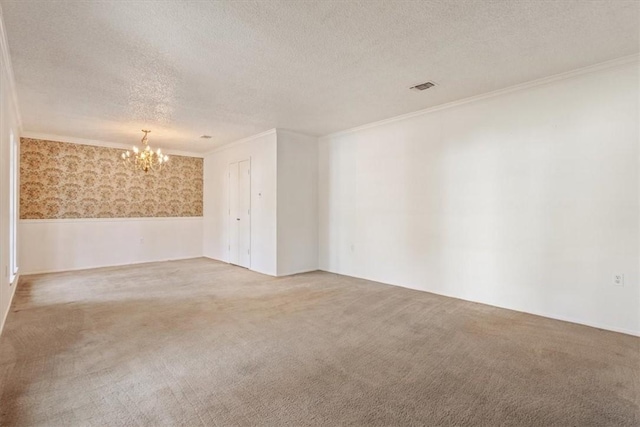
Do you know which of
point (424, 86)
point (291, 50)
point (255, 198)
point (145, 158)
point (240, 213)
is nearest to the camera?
point (291, 50)

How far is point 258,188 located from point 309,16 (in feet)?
13.3

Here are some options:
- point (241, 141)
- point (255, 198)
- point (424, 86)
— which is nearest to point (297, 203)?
point (255, 198)

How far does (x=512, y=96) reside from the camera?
3783 mm

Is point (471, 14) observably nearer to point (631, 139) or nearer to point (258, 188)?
point (631, 139)

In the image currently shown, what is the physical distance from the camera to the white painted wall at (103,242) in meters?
5.90

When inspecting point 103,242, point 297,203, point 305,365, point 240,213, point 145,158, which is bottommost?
point 305,365

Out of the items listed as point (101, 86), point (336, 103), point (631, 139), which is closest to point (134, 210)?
point (101, 86)

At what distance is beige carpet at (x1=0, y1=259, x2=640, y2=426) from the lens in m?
1.89

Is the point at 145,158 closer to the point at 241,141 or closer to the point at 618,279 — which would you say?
the point at 241,141

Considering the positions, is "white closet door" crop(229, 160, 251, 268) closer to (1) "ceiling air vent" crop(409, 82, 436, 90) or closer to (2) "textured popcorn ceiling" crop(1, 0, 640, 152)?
(2) "textured popcorn ceiling" crop(1, 0, 640, 152)

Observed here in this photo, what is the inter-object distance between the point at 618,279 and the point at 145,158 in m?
6.77

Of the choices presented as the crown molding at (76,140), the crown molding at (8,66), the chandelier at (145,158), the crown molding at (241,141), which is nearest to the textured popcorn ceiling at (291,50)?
the crown molding at (8,66)

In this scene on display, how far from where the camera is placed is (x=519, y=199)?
147 inches

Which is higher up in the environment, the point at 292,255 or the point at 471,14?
the point at 471,14
